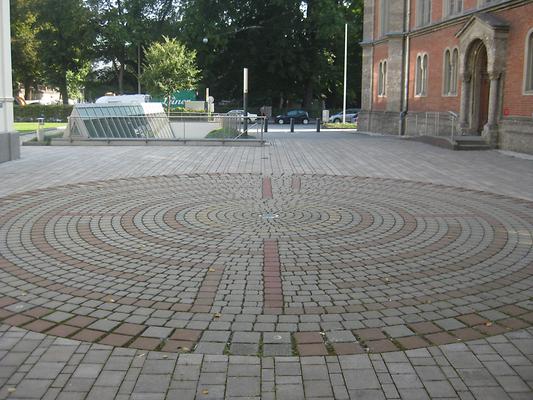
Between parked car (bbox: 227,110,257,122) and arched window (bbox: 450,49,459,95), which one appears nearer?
arched window (bbox: 450,49,459,95)

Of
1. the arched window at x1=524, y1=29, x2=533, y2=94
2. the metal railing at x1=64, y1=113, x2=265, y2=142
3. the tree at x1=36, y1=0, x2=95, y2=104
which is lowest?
the metal railing at x1=64, y1=113, x2=265, y2=142

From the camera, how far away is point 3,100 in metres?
16.3

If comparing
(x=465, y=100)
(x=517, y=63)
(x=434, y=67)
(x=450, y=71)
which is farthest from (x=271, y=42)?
(x=517, y=63)

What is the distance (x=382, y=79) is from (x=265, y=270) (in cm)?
3011

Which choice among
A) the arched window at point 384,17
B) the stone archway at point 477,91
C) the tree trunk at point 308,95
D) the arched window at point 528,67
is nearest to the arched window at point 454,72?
the stone archway at point 477,91

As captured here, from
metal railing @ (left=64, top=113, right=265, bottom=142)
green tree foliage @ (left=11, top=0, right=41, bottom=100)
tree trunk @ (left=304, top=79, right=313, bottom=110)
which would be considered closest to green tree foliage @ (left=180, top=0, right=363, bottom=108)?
tree trunk @ (left=304, top=79, right=313, bottom=110)

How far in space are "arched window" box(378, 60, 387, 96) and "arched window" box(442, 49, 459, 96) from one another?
7083mm

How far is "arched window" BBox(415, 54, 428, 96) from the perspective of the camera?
29.5 metres

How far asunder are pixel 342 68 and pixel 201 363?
61.3 m

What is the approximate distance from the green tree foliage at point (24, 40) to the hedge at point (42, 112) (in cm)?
1098

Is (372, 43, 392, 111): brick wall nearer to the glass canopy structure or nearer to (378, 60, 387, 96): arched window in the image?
(378, 60, 387, 96): arched window

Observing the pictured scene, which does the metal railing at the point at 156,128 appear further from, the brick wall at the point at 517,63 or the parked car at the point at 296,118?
the parked car at the point at 296,118

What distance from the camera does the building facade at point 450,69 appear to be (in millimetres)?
21000

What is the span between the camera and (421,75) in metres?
30.1
